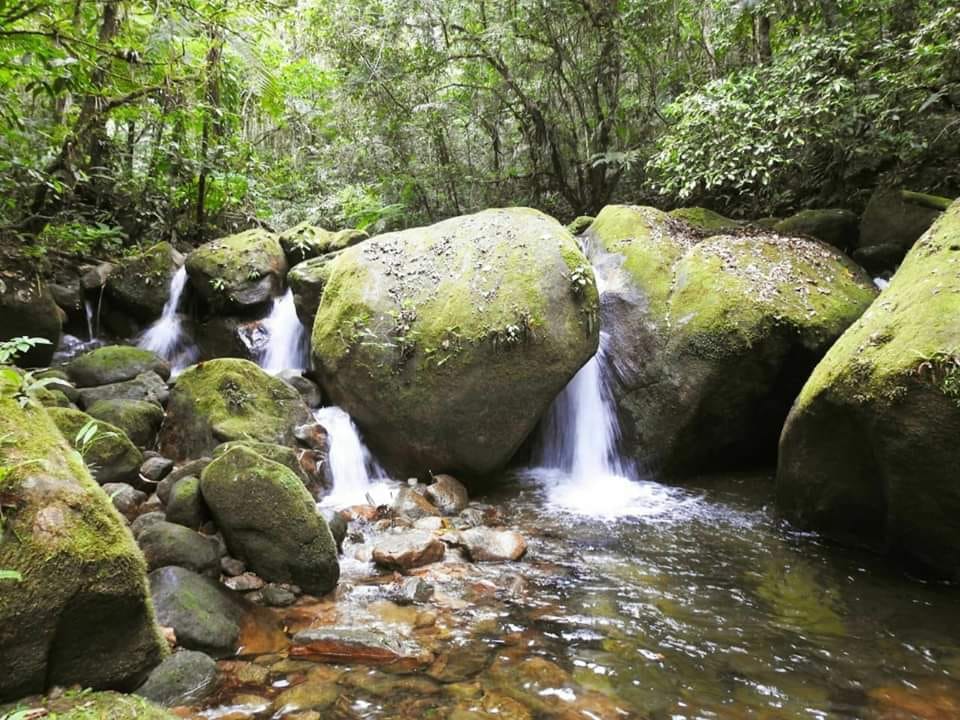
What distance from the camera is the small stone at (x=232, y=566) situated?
15.2 feet

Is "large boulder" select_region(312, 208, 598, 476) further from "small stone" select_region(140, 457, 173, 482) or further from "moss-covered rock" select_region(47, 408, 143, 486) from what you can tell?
"moss-covered rock" select_region(47, 408, 143, 486)

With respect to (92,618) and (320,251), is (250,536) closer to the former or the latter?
(92,618)

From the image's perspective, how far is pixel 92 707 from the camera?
2.45 metres

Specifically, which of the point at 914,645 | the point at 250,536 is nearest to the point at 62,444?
the point at 250,536

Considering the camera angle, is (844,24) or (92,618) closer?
(92,618)

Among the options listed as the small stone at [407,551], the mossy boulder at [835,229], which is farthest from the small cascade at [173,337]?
the mossy boulder at [835,229]

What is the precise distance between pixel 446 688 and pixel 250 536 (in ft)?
6.70

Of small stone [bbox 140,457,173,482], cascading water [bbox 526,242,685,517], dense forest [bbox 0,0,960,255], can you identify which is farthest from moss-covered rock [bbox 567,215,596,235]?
small stone [bbox 140,457,173,482]

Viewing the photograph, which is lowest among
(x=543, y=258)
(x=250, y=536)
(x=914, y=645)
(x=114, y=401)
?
(x=914, y=645)

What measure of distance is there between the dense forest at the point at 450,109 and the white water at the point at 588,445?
111 inches

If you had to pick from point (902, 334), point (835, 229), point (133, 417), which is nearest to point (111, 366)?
point (133, 417)

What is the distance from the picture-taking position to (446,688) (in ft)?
11.5

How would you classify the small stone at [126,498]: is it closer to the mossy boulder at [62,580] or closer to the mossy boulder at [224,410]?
the mossy boulder at [224,410]

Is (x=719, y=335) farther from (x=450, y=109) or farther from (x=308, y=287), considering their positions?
(x=450, y=109)
